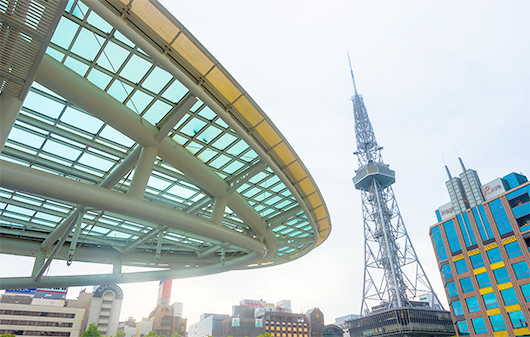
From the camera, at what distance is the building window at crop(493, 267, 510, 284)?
6220 cm

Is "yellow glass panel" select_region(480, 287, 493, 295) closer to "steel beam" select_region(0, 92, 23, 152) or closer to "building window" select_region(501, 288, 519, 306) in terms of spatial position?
"building window" select_region(501, 288, 519, 306)

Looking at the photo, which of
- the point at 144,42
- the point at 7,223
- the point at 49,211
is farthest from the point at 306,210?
the point at 7,223

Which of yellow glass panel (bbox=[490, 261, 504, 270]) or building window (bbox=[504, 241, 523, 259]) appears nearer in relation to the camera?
building window (bbox=[504, 241, 523, 259])

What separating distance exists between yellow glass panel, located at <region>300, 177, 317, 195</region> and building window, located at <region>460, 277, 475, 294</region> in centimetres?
6452

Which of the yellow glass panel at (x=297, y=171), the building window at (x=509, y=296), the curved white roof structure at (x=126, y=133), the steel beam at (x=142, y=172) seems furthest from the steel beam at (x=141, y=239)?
the building window at (x=509, y=296)

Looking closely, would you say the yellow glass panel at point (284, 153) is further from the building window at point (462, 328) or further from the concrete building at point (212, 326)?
the concrete building at point (212, 326)

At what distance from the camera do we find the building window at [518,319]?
57803 millimetres

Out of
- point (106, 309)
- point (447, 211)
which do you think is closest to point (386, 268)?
point (447, 211)

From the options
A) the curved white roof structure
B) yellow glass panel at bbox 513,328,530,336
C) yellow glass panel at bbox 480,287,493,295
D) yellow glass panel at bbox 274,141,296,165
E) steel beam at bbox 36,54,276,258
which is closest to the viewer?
the curved white roof structure

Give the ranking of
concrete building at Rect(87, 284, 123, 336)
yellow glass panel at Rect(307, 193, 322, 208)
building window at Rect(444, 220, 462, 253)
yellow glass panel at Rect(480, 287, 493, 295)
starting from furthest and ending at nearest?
concrete building at Rect(87, 284, 123, 336) → building window at Rect(444, 220, 462, 253) → yellow glass panel at Rect(480, 287, 493, 295) → yellow glass panel at Rect(307, 193, 322, 208)

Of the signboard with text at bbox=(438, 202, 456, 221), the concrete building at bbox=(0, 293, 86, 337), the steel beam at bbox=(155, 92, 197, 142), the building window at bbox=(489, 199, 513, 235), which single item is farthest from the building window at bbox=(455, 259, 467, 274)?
the concrete building at bbox=(0, 293, 86, 337)

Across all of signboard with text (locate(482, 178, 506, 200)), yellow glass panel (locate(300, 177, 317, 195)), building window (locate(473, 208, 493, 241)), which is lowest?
yellow glass panel (locate(300, 177, 317, 195))

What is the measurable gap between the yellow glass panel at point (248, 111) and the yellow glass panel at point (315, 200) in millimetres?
8102

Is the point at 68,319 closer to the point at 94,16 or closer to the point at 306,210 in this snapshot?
the point at 306,210
